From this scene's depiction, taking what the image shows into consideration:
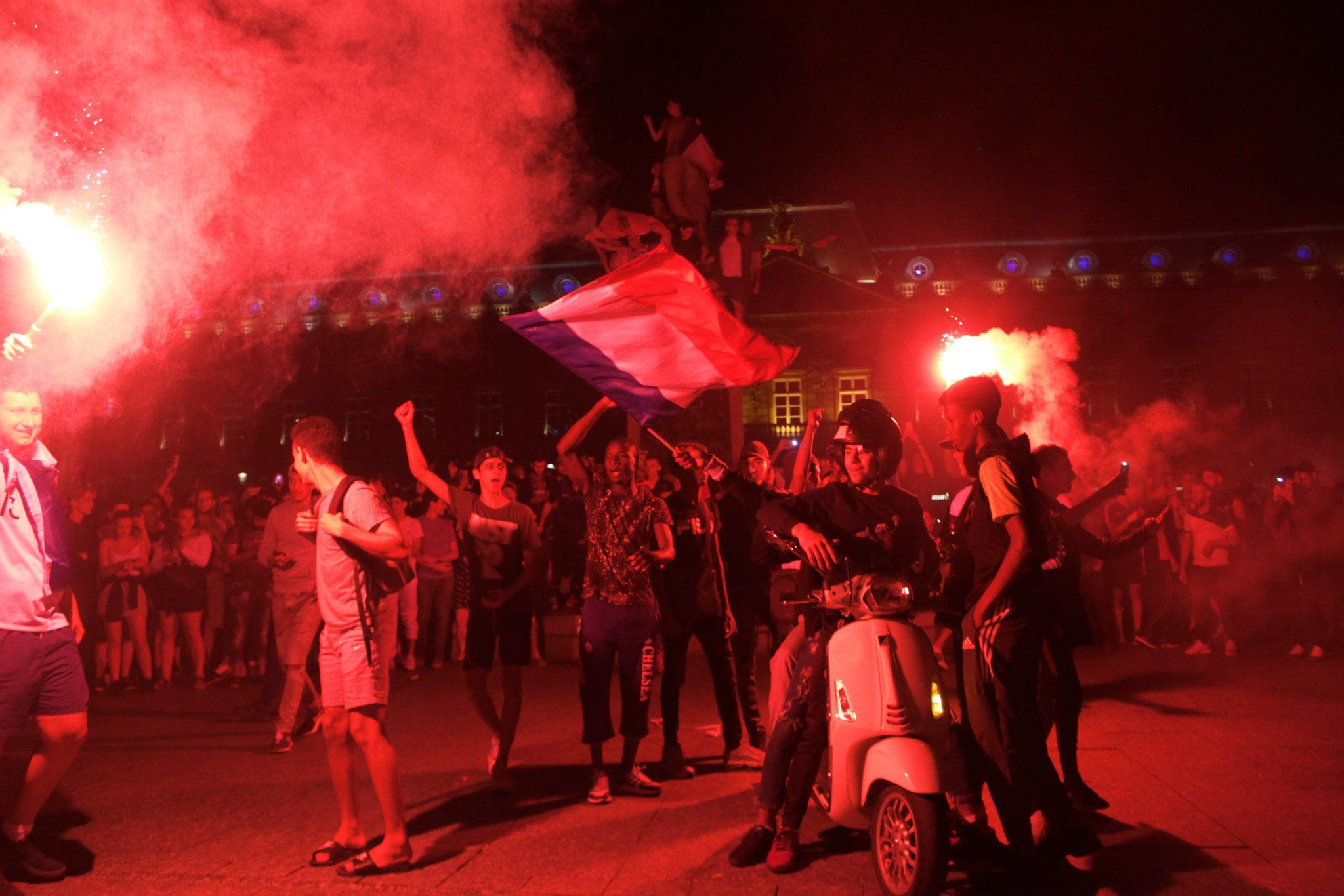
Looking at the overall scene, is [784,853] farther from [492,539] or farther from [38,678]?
[38,678]

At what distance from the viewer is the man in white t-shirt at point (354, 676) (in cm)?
425

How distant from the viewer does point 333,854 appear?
4.37m

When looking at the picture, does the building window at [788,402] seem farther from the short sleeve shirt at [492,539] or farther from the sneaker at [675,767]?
the short sleeve shirt at [492,539]

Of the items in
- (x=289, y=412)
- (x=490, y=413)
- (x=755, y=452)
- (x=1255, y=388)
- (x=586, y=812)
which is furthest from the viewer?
(x=490, y=413)

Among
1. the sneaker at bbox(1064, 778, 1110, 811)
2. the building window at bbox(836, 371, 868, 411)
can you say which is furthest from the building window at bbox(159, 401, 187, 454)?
the sneaker at bbox(1064, 778, 1110, 811)

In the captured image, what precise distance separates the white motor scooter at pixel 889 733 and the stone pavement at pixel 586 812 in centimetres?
38

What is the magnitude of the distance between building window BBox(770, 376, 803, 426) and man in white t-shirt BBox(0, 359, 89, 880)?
39.8 metres

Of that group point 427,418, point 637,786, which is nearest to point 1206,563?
point 637,786

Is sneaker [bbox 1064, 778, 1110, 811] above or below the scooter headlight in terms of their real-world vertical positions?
below

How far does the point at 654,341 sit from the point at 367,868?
3601mm

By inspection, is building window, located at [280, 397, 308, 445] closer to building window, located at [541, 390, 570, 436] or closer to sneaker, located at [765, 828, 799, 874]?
building window, located at [541, 390, 570, 436]

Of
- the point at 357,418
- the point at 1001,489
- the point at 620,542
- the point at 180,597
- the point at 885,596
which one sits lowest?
the point at 180,597

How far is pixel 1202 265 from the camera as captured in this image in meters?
47.7

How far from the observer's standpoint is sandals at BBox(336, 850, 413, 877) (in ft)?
13.9
